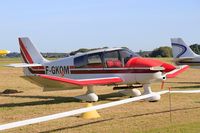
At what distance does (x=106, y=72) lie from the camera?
45.0 feet

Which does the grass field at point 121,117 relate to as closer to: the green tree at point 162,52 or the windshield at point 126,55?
the windshield at point 126,55

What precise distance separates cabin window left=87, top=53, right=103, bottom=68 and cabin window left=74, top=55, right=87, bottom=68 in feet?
0.51

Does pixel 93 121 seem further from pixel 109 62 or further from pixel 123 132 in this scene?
pixel 109 62

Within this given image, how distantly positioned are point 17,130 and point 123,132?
2148 millimetres

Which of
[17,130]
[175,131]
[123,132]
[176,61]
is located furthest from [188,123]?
[176,61]

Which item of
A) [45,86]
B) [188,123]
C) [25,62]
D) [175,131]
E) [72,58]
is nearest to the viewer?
[175,131]

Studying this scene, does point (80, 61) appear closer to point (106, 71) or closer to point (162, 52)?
point (106, 71)

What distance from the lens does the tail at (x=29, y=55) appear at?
627 inches

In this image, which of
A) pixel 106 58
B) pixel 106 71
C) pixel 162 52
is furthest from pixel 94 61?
pixel 162 52

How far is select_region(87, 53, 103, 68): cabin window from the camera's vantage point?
13.9 metres

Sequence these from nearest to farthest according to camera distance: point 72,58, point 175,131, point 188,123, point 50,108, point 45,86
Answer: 1. point 175,131
2. point 188,123
3. point 50,108
4. point 45,86
5. point 72,58

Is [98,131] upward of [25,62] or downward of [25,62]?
downward

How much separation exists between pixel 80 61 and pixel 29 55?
10.4ft

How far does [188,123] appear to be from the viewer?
865 cm
